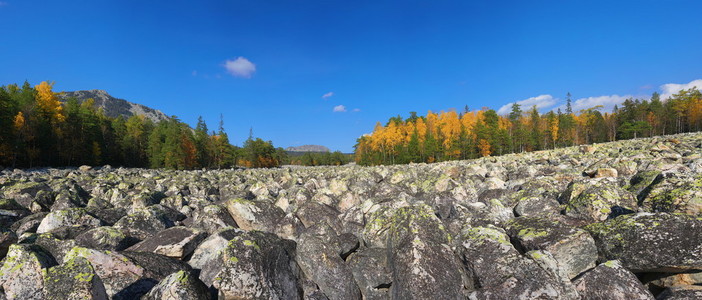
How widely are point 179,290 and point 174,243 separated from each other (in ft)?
7.22

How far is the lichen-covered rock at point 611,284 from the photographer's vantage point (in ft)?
13.5

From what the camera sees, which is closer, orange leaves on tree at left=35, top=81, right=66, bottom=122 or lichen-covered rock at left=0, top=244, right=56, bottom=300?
lichen-covered rock at left=0, top=244, right=56, bottom=300

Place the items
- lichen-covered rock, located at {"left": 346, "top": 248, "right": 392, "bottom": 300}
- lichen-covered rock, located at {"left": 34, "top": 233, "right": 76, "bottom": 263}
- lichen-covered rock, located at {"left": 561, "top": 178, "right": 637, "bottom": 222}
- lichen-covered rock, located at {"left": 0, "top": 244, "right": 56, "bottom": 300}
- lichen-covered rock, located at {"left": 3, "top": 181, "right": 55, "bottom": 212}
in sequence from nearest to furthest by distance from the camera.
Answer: lichen-covered rock, located at {"left": 0, "top": 244, "right": 56, "bottom": 300}, lichen-covered rock, located at {"left": 346, "top": 248, "right": 392, "bottom": 300}, lichen-covered rock, located at {"left": 34, "top": 233, "right": 76, "bottom": 263}, lichen-covered rock, located at {"left": 561, "top": 178, "right": 637, "bottom": 222}, lichen-covered rock, located at {"left": 3, "top": 181, "right": 55, "bottom": 212}

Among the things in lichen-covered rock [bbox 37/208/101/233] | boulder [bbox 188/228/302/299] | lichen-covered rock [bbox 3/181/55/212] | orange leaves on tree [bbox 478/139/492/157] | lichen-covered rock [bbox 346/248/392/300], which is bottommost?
lichen-covered rock [bbox 346/248/392/300]

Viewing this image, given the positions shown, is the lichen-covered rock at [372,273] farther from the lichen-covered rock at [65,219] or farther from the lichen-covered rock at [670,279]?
the lichen-covered rock at [65,219]

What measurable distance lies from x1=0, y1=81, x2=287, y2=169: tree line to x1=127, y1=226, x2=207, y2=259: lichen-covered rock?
208ft

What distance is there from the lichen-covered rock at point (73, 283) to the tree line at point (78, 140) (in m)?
64.8

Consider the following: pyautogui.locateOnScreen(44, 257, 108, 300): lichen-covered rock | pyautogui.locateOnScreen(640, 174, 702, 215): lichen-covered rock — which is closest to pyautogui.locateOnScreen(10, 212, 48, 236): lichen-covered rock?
pyautogui.locateOnScreen(44, 257, 108, 300): lichen-covered rock

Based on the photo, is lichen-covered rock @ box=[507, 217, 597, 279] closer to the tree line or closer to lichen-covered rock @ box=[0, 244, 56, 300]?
lichen-covered rock @ box=[0, 244, 56, 300]

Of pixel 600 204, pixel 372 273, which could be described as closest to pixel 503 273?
pixel 372 273

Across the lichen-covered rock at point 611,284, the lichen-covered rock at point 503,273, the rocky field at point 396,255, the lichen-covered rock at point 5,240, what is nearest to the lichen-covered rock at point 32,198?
the rocky field at point 396,255

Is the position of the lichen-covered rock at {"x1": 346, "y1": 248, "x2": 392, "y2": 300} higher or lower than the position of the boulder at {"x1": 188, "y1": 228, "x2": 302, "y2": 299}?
lower

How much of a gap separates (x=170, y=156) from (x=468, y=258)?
77.1 m

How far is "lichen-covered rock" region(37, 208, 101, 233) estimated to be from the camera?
7.07 meters
